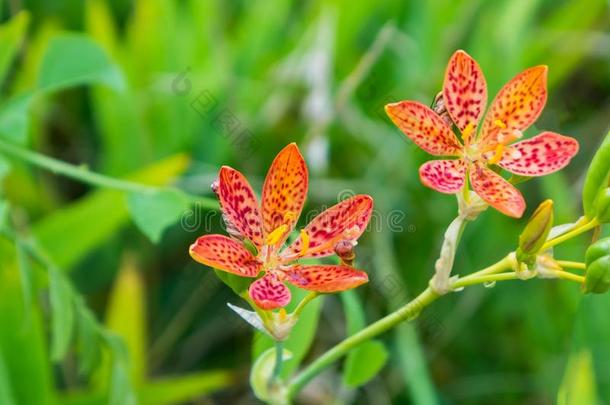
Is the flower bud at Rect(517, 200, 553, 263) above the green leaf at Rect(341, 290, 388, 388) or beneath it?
above

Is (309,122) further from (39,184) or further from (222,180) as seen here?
(222,180)

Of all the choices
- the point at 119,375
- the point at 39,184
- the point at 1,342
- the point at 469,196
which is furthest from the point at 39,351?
the point at 469,196

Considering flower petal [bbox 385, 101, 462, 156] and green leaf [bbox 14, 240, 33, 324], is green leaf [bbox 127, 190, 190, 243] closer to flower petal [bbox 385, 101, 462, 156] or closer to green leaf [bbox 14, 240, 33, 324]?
green leaf [bbox 14, 240, 33, 324]

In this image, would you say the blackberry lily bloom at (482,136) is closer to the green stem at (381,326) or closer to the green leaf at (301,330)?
the green stem at (381,326)

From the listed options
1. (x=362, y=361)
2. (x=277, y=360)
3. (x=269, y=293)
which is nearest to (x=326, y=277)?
(x=269, y=293)

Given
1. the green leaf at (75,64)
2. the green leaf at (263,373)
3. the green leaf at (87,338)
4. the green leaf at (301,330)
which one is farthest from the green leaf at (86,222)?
the green leaf at (263,373)

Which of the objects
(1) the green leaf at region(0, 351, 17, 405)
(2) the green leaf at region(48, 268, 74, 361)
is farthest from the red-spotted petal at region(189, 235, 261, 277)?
(1) the green leaf at region(0, 351, 17, 405)

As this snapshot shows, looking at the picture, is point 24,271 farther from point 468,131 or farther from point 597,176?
point 597,176
